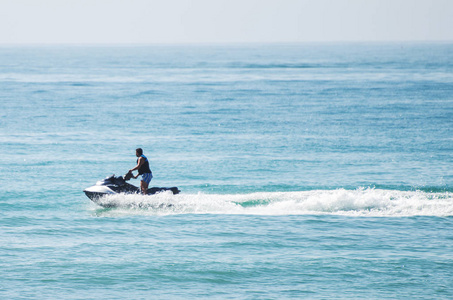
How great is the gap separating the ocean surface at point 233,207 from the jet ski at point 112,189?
0.90ft

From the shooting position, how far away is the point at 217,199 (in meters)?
22.6

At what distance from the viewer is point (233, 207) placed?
21.9 meters

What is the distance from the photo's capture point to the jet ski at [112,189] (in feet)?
67.6

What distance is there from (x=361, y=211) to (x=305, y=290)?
659cm

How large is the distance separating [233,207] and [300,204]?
229cm

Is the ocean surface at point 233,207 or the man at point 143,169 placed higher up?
the man at point 143,169

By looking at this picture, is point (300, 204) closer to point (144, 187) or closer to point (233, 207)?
point (233, 207)

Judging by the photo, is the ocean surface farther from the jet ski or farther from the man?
the man

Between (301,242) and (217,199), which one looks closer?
(301,242)

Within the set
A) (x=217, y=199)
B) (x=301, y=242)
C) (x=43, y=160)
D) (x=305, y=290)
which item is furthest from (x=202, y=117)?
(x=305, y=290)

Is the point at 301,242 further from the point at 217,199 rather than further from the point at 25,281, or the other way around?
the point at 25,281

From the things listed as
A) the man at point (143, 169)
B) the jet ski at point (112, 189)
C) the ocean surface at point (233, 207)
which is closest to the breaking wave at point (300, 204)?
the ocean surface at point (233, 207)

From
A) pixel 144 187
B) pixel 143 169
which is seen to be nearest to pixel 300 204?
pixel 144 187

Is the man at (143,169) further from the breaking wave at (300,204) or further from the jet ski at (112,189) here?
the breaking wave at (300,204)
